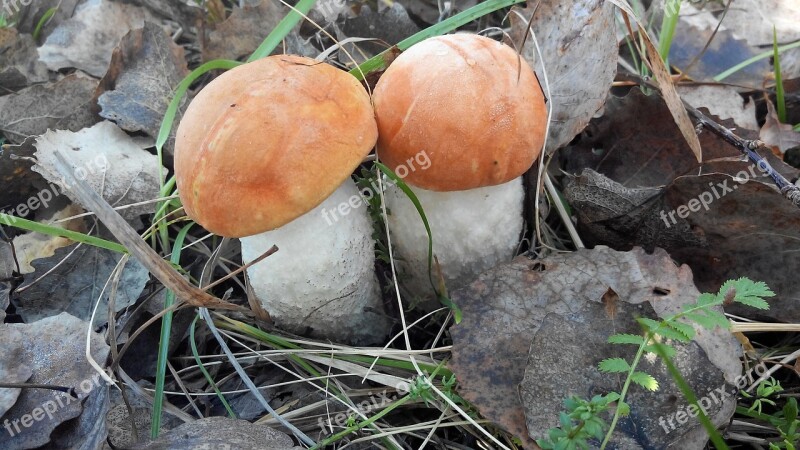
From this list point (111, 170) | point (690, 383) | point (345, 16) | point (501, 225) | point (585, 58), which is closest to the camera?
point (690, 383)

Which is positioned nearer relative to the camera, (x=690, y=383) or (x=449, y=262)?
(x=690, y=383)

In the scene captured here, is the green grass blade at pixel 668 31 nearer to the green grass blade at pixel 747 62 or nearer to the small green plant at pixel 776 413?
the green grass blade at pixel 747 62

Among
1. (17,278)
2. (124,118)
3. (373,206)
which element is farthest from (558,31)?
(17,278)

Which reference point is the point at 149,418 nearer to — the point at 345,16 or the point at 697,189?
the point at 697,189

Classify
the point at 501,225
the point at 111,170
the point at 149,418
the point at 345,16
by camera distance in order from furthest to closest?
1. the point at 345,16
2. the point at 111,170
3. the point at 501,225
4. the point at 149,418

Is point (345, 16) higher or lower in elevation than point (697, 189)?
higher

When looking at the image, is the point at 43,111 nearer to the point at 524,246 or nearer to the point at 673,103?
the point at 524,246

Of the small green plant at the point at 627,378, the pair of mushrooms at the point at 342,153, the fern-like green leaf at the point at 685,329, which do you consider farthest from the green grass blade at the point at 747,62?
the fern-like green leaf at the point at 685,329
